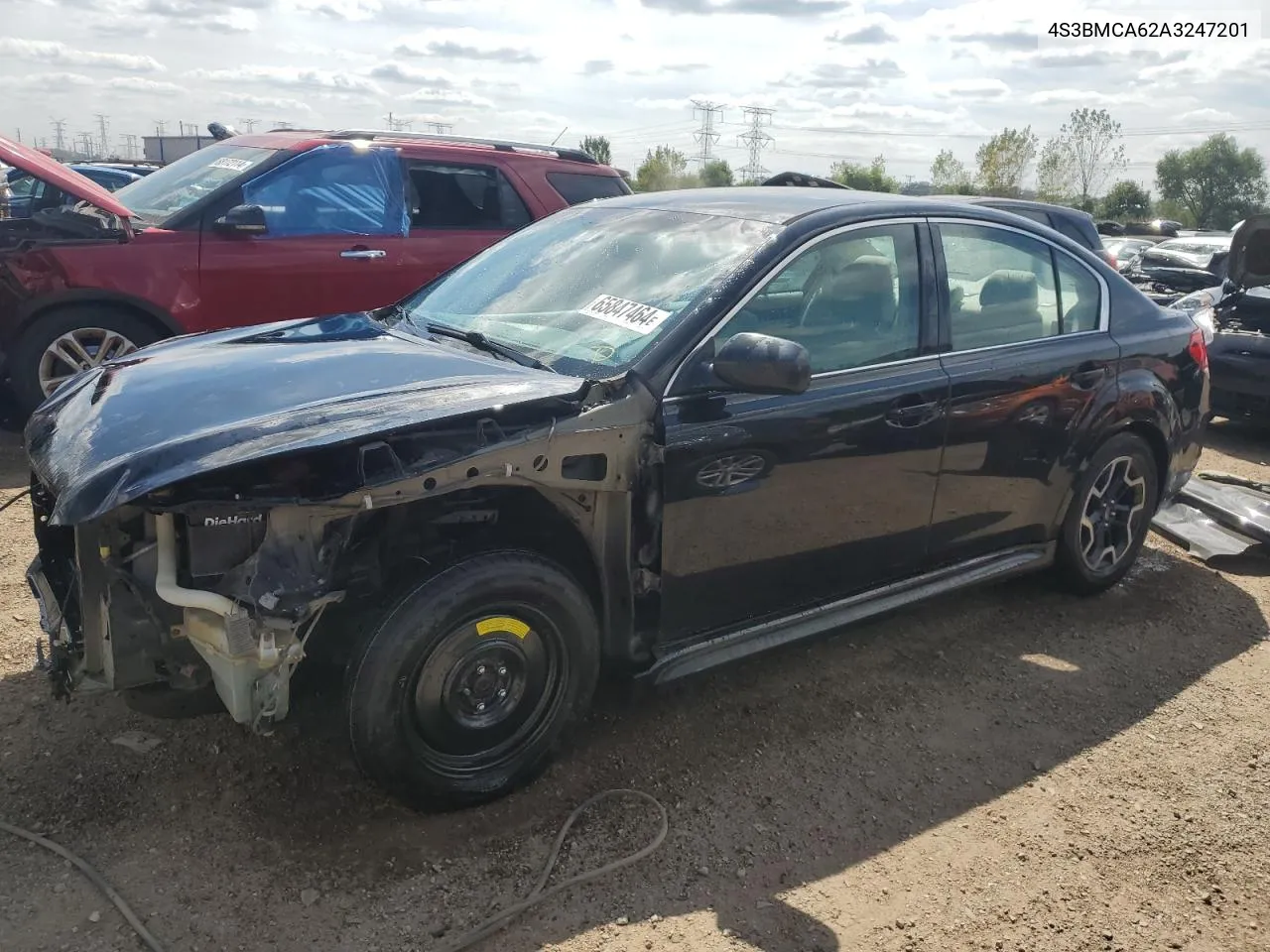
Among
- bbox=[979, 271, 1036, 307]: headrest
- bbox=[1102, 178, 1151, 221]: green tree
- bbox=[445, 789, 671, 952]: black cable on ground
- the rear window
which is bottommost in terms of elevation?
bbox=[445, 789, 671, 952]: black cable on ground

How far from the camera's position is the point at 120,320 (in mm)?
6184

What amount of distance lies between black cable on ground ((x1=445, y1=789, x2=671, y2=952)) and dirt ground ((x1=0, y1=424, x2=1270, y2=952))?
0.10ft

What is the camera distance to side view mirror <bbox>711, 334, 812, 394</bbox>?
294 cm

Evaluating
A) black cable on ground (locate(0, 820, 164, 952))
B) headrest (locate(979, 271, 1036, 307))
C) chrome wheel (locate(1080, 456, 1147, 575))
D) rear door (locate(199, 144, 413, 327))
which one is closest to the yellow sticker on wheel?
black cable on ground (locate(0, 820, 164, 952))

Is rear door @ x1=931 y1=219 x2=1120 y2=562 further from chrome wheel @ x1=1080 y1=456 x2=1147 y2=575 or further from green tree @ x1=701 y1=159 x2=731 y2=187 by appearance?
green tree @ x1=701 y1=159 x2=731 y2=187

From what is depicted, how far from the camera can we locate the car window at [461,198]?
7.10m

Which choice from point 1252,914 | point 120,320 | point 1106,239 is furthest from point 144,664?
point 1106,239

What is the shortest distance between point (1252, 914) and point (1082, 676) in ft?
4.43

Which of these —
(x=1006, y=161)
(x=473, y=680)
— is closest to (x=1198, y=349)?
(x=473, y=680)

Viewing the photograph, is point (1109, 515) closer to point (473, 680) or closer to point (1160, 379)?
point (1160, 379)

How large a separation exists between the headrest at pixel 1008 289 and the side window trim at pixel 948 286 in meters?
0.17

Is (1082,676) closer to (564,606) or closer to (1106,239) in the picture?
(564,606)

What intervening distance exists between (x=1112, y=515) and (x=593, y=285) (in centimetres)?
273

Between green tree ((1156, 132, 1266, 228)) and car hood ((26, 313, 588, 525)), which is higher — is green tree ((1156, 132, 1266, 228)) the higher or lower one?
the higher one
